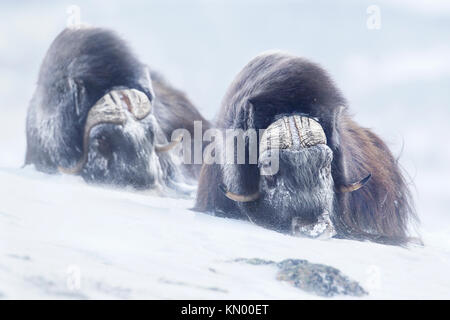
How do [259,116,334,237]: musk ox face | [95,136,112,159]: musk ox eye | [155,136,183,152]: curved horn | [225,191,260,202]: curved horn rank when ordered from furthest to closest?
[155,136,183,152]: curved horn
[95,136,112,159]: musk ox eye
[225,191,260,202]: curved horn
[259,116,334,237]: musk ox face

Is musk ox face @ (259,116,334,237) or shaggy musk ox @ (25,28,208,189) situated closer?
musk ox face @ (259,116,334,237)

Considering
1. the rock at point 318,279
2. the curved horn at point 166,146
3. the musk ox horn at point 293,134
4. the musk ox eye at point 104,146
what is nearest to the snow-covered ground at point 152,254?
the rock at point 318,279

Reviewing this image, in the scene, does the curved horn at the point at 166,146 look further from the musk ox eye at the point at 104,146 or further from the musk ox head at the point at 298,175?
the musk ox head at the point at 298,175

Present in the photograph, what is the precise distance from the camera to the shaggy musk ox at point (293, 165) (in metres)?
3.89

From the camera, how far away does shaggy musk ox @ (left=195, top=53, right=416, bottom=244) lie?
12.8 feet

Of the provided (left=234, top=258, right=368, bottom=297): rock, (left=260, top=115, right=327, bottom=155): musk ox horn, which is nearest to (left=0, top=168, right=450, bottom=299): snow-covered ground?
(left=234, top=258, right=368, bottom=297): rock

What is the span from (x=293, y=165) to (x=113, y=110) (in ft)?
Result: 5.16

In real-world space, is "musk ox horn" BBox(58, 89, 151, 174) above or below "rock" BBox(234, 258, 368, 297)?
above

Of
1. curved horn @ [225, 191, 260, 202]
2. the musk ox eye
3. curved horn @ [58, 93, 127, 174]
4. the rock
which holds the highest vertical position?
curved horn @ [58, 93, 127, 174]

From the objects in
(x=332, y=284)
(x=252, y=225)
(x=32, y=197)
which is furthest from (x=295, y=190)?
(x=32, y=197)

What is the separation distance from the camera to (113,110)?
4.96 m

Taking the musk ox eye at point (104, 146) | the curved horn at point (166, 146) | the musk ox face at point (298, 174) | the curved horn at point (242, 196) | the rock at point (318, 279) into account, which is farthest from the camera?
the curved horn at point (166, 146)

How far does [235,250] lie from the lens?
11.5ft

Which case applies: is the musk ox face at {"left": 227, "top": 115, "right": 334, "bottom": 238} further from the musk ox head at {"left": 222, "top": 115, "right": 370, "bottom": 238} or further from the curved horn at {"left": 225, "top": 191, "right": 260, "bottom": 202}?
the curved horn at {"left": 225, "top": 191, "right": 260, "bottom": 202}
